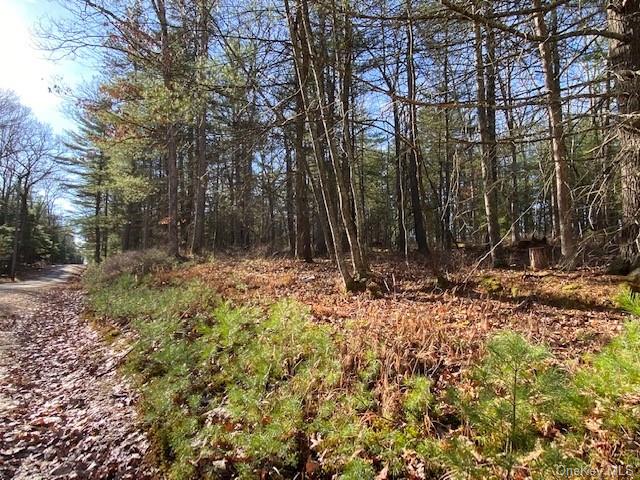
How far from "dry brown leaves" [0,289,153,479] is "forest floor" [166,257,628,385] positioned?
7.47 ft

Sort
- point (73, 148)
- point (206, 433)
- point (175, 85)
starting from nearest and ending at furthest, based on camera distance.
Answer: point (206, 433) < point (175, 85) < point (73, 148)

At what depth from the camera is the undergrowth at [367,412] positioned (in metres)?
2.28

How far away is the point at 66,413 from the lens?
436 cm

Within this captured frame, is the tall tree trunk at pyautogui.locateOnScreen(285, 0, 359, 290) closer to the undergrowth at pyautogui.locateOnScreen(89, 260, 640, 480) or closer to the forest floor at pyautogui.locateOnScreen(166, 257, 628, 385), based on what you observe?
the forest floor at pyautogui.locateOnScreen(166, 257, 628, 385)

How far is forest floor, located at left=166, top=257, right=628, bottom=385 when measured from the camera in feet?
12.3

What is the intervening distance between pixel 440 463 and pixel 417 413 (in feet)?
1.63

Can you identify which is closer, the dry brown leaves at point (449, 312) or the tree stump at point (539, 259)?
the dry brown leaves at point (449, 312)

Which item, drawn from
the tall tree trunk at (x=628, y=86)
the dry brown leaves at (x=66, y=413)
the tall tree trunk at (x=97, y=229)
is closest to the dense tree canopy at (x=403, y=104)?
the tall tree trunk at (x=628, y=86)

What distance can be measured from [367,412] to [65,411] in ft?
11.8

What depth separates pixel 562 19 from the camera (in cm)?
462

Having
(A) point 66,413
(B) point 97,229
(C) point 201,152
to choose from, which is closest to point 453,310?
(A) point 66,413

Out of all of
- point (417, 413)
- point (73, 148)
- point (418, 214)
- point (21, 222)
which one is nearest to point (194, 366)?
point (417, 413)

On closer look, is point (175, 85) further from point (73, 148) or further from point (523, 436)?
point (73, 148)

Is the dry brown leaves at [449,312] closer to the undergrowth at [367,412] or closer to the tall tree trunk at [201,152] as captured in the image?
the undergrowth at [367,412]
